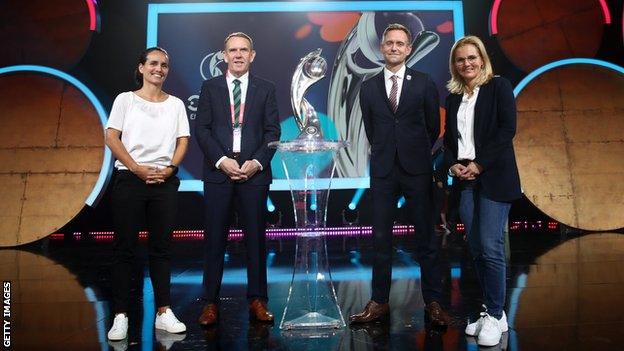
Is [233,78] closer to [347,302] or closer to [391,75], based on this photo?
[391,75]

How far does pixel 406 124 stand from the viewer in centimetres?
246

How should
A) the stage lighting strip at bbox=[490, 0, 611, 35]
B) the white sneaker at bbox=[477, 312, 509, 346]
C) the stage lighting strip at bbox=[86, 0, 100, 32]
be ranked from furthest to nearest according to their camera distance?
the stage lighting strip at bbox=[490, 0, 611, 35], the stage lighting strip at bbox=[86, 0, 100, 32], the white sneaker at bbox=[477, 312, 509, 346]

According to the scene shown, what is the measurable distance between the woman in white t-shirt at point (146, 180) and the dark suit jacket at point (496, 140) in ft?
4.86

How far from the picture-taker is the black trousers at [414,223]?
2441mm

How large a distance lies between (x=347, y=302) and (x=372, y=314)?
0.52m

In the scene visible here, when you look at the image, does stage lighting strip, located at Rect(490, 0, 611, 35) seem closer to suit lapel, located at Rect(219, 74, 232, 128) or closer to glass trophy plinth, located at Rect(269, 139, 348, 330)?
glass trophy plinth, located at Rect(269, 139, 348, 330)

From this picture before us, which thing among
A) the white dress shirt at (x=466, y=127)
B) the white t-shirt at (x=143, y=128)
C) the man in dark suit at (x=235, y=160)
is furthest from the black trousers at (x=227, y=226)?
the white dress shirt at (x=466, y=127)

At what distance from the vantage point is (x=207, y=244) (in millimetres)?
2564

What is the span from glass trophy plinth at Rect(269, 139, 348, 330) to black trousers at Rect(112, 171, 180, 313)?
0.61 metres

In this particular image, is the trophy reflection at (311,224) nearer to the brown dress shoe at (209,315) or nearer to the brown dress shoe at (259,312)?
the brown dress shoe at (259,312)

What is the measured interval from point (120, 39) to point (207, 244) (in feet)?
13.7

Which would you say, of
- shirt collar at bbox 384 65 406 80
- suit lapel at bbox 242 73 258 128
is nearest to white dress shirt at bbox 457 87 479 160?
shirt collar at bbox 384 65 406 80

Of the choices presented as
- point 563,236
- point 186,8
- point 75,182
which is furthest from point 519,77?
point 75,182

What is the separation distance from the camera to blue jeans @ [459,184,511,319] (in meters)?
2.13
